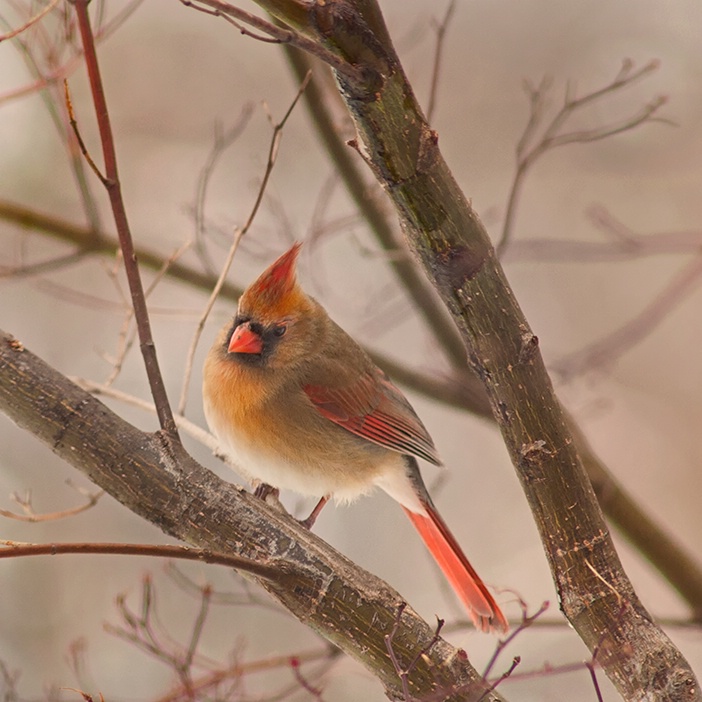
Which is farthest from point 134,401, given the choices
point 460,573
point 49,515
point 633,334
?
point 633,334

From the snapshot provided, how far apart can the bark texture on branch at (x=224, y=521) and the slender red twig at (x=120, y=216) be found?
8 centimetres

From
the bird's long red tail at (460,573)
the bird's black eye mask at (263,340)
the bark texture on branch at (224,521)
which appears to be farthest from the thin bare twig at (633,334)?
the bark texture on branch at (224,521)

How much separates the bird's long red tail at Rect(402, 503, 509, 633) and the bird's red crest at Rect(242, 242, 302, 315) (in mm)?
773

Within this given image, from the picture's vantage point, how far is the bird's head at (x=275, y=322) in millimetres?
2477

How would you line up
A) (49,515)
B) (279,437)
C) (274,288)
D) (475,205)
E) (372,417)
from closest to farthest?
(49,515) → (274,288) → (279,437) → (372,417) → (475,205)

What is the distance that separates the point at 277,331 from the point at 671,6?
3.89 meters

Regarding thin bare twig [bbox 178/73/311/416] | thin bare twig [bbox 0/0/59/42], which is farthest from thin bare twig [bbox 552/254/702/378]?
thin bare twig [bbox 0/0/59/42]

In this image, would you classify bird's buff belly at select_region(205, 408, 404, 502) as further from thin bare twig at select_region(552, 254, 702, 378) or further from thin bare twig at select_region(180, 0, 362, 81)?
thin bare twig at select_region(180, 0, 362, 81)

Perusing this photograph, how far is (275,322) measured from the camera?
2611 millimetres

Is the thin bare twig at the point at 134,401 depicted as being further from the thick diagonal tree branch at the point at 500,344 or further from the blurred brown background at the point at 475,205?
the blurred brown background at the point at 475,205

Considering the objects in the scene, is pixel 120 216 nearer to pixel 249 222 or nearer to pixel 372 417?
pixel 249 222

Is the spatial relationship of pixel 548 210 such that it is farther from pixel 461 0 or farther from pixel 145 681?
pixel 145 681

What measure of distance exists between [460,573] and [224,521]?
116 cm

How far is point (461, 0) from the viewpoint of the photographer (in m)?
5.50
